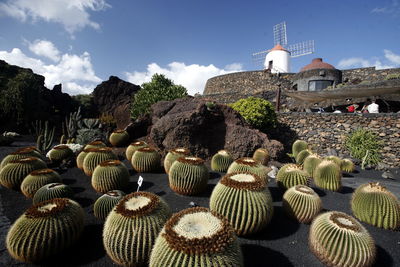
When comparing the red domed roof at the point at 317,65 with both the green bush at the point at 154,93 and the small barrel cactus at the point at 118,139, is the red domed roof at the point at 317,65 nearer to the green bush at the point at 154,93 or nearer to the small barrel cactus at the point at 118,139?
the green bush at the point at 154,93

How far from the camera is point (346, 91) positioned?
537 inches

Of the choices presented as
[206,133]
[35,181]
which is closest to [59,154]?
[35,181]

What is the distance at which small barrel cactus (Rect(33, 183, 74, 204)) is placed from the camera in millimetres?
4453

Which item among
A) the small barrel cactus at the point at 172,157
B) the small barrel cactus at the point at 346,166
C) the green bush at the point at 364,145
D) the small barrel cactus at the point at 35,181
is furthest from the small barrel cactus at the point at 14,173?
the green bush at the point at 364,145

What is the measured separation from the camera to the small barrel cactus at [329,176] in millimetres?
5609

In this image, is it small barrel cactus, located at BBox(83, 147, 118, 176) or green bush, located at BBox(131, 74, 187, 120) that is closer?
small barrel cactus, located at BBox(83, 147, 118, 176)

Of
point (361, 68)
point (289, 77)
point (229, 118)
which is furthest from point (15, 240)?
point (361, 68)

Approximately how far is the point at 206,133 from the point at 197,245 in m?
6.71

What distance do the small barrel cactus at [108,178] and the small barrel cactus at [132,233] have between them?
240 cm

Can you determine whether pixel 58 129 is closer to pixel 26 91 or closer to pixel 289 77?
pixel 26 91

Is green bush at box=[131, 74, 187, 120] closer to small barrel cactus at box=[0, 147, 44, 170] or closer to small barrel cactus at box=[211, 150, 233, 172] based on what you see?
small barrel cactus at box=[0, 147, 44, 170]

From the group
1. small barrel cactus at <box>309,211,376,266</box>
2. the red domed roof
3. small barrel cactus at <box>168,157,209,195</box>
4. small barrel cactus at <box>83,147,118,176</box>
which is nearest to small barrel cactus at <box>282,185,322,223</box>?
small barrel cactus at <box>309,211,376,266</box>

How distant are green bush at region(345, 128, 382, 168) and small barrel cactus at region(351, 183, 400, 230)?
27.3 ft

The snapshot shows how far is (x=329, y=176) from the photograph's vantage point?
5.62 m
